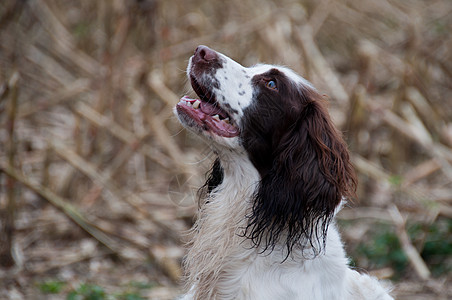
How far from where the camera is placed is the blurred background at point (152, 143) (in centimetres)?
458

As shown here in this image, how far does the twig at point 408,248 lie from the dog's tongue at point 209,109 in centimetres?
228

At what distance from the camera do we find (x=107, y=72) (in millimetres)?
5664

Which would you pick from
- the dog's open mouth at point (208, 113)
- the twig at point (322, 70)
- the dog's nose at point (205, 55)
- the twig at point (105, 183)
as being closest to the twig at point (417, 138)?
the twig at point (322, 70)

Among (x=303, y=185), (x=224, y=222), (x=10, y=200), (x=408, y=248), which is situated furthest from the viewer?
(x=408, y=248)

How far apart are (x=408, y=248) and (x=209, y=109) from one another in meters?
2.37


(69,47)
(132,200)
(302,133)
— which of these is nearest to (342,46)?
(69,47)

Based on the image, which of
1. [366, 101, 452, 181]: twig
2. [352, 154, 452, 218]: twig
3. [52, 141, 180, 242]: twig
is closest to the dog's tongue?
[52, 141, 180, 242]: twig

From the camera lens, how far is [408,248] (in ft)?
15.1

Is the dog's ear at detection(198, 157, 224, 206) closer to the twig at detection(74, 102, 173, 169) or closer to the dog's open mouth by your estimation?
the dog's open mouth

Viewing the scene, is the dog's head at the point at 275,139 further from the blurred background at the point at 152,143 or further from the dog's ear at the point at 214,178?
the blurred background at the point at 152,143

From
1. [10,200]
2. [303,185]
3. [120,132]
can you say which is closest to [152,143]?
[120,132]

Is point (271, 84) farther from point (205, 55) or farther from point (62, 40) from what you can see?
point (62, 40)

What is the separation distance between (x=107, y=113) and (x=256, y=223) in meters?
3.58

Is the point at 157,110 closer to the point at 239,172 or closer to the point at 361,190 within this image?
the point at 361,190
